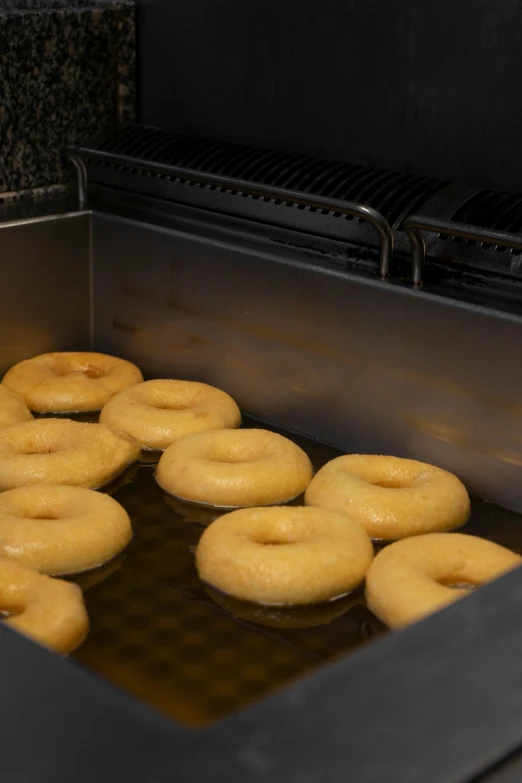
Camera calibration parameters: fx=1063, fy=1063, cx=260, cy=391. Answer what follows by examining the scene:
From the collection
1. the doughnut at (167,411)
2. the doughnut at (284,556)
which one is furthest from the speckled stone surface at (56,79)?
the doughnut at (284,556)

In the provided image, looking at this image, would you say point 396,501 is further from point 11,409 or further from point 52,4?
point 52,4

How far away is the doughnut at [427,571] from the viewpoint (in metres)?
1.46

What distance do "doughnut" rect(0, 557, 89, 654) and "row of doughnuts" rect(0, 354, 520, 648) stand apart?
23 cm

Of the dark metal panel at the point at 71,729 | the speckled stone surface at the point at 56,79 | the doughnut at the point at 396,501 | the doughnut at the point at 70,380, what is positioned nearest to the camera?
the dark metal panel at the point at 71,729

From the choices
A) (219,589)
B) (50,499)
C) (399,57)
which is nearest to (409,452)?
(219,589)

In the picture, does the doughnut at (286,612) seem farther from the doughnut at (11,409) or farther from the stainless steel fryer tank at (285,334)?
the doughnut at (11,409)

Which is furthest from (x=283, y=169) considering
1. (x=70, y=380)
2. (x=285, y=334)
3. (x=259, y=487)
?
(x=259, y=487)

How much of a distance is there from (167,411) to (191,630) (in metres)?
Answer: 0.67

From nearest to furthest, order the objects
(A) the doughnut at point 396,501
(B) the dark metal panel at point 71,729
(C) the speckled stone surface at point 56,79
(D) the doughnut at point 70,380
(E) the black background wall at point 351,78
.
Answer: (B) the dark metal panel at point 71,729 → (A) the doughnut at point 396,501 → (E) the black background wall at point 351,78 → (D) the doughnut at point 70,380 → (C) the speckled stone surface at point 56,79

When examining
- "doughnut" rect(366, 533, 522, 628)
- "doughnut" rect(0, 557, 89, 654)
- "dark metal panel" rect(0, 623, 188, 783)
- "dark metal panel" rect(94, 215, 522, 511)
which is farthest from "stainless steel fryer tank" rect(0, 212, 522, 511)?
"dark metal panel" rect(0, 623, 188, 783)

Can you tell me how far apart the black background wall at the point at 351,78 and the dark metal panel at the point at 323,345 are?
357 mm

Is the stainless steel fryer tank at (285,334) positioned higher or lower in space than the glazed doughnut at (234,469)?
higher

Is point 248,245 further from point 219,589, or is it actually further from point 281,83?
point 219,589

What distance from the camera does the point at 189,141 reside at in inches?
95.9
